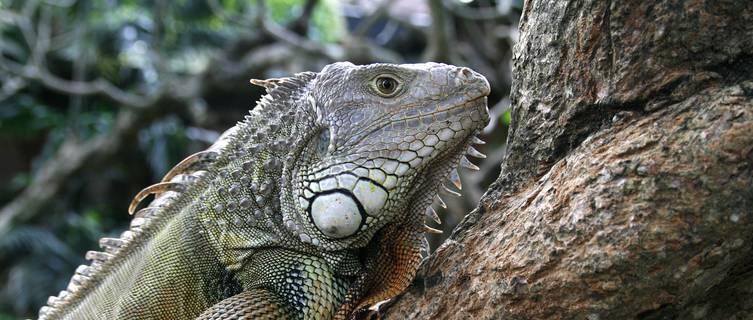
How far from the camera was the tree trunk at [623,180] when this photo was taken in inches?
71.6

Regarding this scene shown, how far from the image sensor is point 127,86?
15195mm

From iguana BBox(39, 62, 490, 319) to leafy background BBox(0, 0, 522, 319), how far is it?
5.59 metres

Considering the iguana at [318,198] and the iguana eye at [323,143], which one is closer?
the iguana at [318,198]

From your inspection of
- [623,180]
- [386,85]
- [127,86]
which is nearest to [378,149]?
[386,85]

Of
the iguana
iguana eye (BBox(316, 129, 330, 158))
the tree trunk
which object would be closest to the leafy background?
the iguana

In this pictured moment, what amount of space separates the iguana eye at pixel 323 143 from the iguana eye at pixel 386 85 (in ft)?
0.87

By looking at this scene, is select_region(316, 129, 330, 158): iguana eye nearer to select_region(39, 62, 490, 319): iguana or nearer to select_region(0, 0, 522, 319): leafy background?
select_region(39, 62, 490, 319): iguana

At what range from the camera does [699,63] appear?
198cm

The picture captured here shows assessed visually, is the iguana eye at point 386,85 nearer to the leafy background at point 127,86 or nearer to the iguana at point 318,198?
the iguana at point 318,198

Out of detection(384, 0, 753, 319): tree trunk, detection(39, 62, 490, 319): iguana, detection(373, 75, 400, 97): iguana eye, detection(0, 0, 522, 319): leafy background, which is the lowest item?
detection(384, 0, 753, 319): tree trunk

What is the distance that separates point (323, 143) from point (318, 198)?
0.84ft

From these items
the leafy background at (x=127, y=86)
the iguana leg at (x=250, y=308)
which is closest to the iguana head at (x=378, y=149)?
the iguana leg at (x=250, y=308)

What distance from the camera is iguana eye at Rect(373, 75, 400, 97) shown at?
2754mm

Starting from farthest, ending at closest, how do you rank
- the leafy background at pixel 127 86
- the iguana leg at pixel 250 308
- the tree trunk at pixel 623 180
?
the leafy background at pixel 127 86, the iguana leg at pixel 250 308, the tree trunk at pixel 623 180
